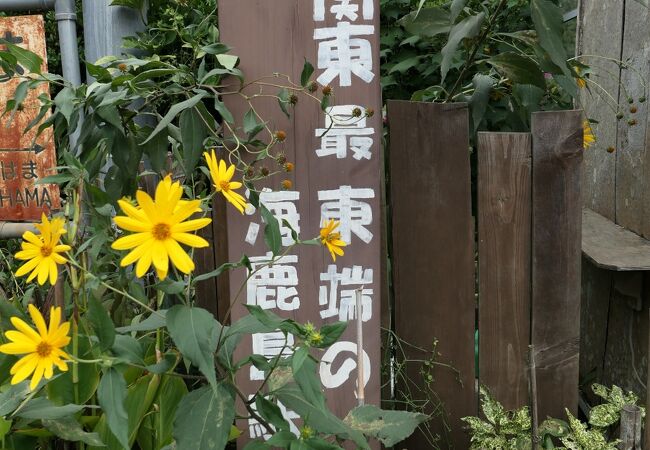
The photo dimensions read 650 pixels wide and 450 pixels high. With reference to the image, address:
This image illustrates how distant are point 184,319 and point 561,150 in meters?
1.42

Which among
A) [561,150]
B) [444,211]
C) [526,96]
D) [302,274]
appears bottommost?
[302,274]

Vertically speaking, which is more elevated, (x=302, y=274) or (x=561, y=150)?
(x=561, y=150)

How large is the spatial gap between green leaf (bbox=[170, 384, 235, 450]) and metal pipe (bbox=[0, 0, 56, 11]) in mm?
1791

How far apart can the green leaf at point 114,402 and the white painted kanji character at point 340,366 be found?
0.91 m

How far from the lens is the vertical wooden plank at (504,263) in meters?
2.11

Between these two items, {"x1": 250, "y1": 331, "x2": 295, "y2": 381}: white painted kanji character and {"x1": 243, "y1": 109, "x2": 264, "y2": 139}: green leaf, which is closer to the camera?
{"x1": 243, "y1": 109, "x2": 264, "y2": 139}: green leaf

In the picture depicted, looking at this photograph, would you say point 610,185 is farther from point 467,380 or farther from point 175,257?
point 175,257

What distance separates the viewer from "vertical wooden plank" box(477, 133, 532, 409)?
2.11 metres

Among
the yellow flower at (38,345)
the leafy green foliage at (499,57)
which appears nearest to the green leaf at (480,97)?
the leafy green foliage at (499,57)

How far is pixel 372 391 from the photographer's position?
1.96 metres

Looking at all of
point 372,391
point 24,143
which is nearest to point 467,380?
point 372,391

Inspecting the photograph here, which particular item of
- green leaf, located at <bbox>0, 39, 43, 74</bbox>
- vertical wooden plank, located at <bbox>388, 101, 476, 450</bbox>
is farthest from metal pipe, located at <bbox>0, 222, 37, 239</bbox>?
vertical wooden plank, located at <bbox>388, 101, 476, 450</bbox>

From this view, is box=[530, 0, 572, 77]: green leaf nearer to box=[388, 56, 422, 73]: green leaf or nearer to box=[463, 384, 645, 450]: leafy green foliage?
box=[463, 384, 645, 450]: leafy green foliage

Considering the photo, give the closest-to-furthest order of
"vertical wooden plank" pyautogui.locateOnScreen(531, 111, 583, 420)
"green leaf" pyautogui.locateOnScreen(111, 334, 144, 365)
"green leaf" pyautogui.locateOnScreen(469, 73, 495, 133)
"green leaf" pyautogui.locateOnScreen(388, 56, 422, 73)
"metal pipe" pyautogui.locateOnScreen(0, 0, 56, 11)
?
"green leaf" pyautogui.locateOnScreen(111, 334, 144, 365), "vertical wooden plank" pyautogui.locateOnScreen(531, 111, 583, 420), "green leaf" pyautogui.locateOnScreen(469, 73, 495, 133), "metal pipe" pyautogui.locateOnScreen(0, 0, 56, 11), "green leaf" pyautogui.locateOnScreen(388, 56, 422, 73)
